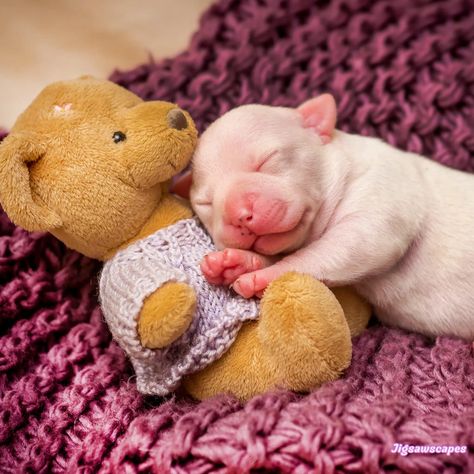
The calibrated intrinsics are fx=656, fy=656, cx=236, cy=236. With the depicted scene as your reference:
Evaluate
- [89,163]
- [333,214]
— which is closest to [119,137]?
[89,163]

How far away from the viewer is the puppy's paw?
1221mm

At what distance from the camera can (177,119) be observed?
130cm

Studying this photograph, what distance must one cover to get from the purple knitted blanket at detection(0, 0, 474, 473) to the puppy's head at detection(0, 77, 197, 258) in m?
0.21

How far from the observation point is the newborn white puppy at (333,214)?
4.16 feet

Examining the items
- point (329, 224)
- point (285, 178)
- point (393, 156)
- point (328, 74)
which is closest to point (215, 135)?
point (285, 178)

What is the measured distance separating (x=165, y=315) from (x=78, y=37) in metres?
1.05

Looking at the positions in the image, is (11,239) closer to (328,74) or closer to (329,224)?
(329,224)

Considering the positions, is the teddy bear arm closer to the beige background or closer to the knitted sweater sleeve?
the knitted sweater sleeve

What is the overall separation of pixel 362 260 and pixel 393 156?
0.33 m

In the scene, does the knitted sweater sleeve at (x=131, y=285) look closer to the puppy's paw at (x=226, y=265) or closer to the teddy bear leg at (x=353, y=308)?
the puppy's paw at (x=226, y=265)

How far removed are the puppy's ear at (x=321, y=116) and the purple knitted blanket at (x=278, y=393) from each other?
0.26m

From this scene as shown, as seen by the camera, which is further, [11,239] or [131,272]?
[11,239]

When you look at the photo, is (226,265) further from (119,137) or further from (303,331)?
(119,137)

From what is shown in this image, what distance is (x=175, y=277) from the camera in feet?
3.77
